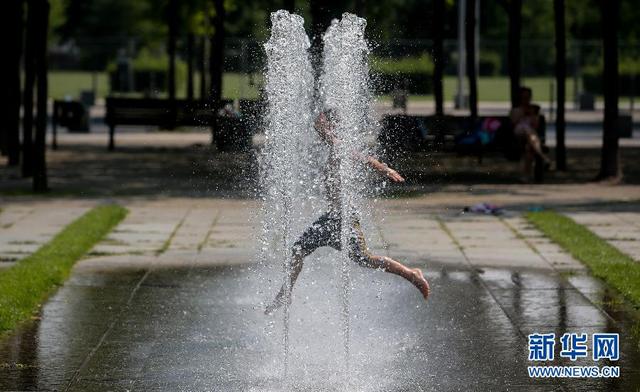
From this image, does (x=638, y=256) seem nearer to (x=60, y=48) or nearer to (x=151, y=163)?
(x=151, y=163)

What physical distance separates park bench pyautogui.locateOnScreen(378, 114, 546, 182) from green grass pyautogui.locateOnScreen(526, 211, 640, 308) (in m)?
6.53

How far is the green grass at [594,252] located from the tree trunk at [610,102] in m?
3.84

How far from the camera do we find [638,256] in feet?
43.1

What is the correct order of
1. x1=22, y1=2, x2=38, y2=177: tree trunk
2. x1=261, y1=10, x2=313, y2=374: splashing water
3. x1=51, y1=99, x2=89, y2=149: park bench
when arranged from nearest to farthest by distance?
x1=261, y1=10, x2=313, y2=374: splashing water < x1=22, y1=2, x2=38, y2=177: tree trunk < x1=51, y1=99, x2=89, y2=149: park bench

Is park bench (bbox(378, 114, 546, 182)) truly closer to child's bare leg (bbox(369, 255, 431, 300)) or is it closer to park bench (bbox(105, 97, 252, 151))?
park bench (bbox(105, 97, 252, 151))

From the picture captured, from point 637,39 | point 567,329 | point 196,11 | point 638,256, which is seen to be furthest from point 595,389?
point 637,39

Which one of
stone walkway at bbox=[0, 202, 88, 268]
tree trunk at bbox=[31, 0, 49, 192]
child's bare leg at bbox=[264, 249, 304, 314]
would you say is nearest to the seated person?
stone walkway at bbox=[0, 202, 88, 268]

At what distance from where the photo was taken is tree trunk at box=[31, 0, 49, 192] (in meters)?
18.3

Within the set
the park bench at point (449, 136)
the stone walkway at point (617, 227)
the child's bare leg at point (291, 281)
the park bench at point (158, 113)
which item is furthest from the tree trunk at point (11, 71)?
the child's bare leg at point (291, 281)

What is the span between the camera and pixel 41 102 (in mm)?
18609

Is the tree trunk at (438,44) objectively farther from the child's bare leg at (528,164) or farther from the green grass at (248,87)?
the green grass at (248,87)

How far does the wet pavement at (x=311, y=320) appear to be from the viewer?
26.8 feet

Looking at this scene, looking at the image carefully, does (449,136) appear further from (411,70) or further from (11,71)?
(411,70)

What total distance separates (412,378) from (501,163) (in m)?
15.9
